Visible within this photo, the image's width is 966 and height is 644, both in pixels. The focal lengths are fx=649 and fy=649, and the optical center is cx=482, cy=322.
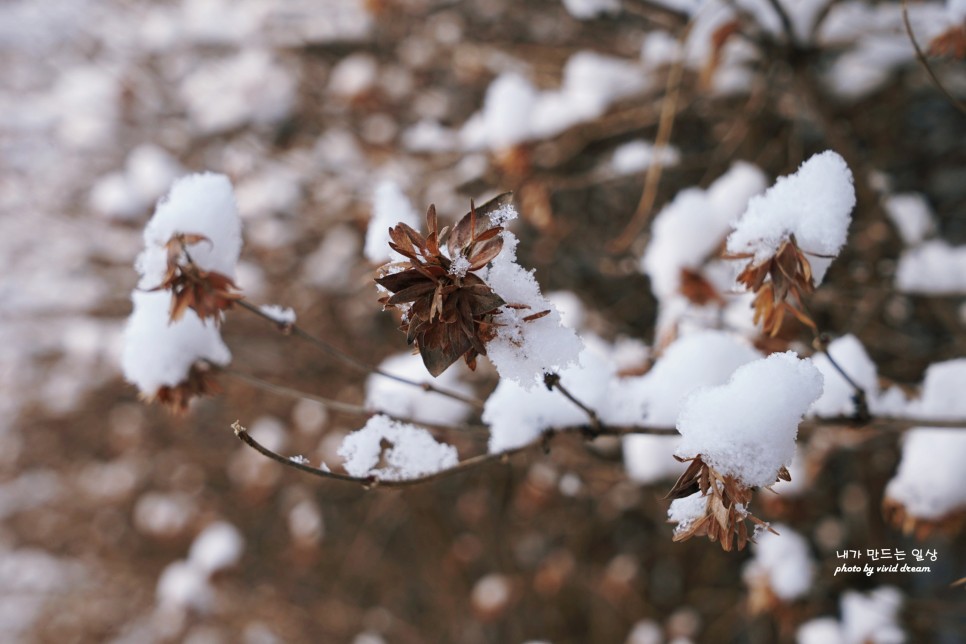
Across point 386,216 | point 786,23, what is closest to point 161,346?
point 386,216

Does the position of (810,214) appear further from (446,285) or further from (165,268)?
(165,268)

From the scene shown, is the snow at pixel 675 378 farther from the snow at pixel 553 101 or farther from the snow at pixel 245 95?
the snow at pixel 245 95

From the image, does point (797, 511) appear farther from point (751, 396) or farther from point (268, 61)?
point (268, 61)

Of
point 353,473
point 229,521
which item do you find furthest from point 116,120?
point 353,473

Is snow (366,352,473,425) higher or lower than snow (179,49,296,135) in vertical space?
lower

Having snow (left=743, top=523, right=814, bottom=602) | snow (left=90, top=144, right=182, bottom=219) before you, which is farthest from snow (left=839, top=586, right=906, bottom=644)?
snow (left=90, top=144, right=182, bottom=219)

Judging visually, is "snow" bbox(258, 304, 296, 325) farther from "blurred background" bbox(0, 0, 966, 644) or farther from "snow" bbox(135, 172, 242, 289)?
"blurred background" bbox(0, 0, 966, 644)
